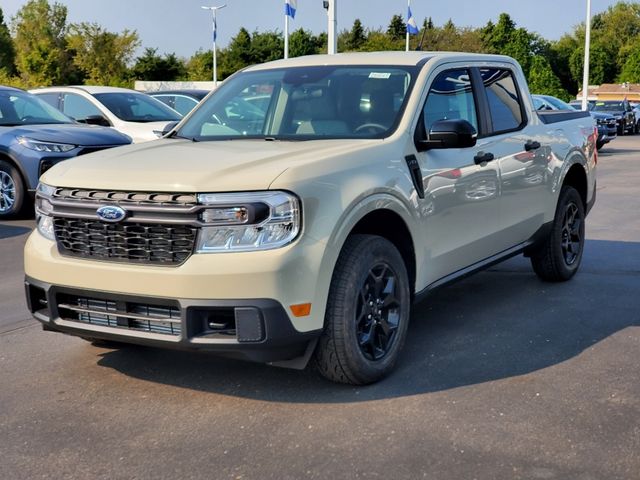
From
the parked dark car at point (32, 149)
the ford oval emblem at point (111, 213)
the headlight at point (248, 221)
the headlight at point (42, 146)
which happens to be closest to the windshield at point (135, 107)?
the parked dark car at point (32, 149)

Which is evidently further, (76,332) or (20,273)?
(20,273)

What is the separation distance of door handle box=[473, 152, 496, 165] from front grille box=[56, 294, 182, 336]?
7.59 ft

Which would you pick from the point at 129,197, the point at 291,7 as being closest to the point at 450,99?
the point at 129,197

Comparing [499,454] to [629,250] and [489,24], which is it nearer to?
[629,250]

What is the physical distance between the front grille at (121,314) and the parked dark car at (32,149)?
6379mm

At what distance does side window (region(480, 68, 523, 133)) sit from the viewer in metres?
5.95

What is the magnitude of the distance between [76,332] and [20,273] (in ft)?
11.6

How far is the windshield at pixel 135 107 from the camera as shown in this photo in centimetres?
1305

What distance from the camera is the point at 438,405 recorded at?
4215 mm

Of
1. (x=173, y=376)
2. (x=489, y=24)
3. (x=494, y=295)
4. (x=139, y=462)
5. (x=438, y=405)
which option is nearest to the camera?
(x=139, y=462)

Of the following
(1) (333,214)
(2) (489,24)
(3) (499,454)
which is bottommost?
(3) (499,454)

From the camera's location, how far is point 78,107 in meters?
13.3

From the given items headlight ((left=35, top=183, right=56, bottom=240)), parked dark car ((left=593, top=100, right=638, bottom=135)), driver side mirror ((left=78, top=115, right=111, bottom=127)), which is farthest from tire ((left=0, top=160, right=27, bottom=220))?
parked dark car ((left=593, top=100, right=638, bottom=135))

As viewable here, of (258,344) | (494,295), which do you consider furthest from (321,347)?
(494,295)
